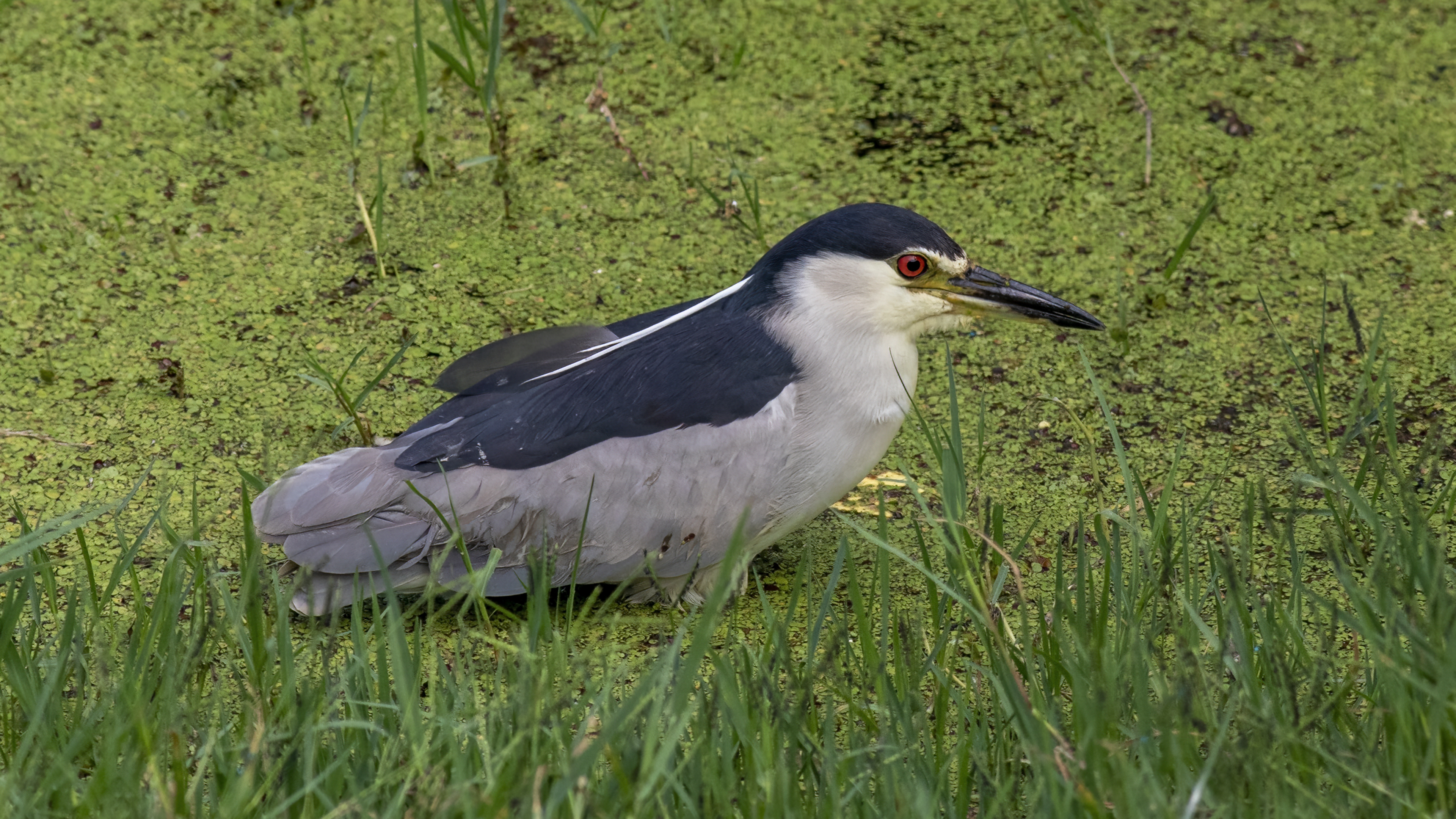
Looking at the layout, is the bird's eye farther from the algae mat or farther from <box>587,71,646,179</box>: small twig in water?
<box>587,71,646,179</box>: small twig in water

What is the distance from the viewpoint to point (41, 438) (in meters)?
3.20

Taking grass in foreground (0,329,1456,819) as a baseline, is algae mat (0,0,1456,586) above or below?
above

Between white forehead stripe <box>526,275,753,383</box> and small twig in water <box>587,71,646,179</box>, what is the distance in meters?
1.16

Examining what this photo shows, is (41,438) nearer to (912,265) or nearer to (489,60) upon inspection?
(489,60)

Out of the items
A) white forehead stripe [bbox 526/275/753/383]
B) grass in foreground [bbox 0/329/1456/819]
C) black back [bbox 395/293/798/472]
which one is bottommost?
A: grass in foreground [bbox 0/329/1456/819]

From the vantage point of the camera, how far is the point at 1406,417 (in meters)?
3.27

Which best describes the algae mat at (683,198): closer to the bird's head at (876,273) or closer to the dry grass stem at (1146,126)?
the dry grass stem at (1146,126)

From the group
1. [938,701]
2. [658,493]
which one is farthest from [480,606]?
[938,701]

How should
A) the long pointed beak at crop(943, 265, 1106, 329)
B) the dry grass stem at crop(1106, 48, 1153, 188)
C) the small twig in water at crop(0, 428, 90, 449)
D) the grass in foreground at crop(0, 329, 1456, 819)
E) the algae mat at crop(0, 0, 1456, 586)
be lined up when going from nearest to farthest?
the grass in foreground at crop(0, 329, 1456, 819)
the long pointed beak at crop(943, 265, 1106, 329)
the small twig in water at crop(0, 428, 90, 449)
the algae mat at crop(0, 0, 1456, 586)
the dry grass stem at crop(1106, 48, 1153, 188)

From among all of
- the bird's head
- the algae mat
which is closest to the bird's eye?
the bird's head

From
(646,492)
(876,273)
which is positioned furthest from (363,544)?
(876,273)

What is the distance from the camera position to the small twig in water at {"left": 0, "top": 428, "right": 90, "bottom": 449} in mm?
3195

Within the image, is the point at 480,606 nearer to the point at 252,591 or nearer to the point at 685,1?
the point at 252,591

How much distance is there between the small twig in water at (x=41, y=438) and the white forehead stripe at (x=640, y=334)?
43.9 inches
